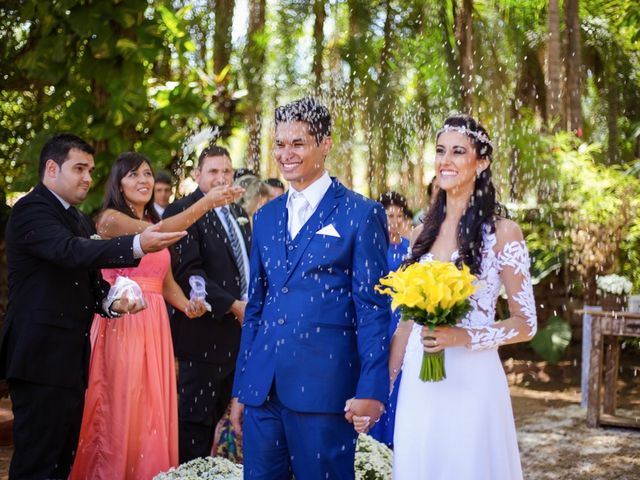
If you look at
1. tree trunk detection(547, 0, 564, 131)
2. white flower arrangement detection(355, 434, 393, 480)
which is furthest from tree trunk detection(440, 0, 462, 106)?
white flower arrangement detection(355, 434, 393, 480)

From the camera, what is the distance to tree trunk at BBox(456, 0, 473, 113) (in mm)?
15820

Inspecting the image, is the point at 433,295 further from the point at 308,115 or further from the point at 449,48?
the point at 449,48

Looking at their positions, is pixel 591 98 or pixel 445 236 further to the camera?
pixel 591 98

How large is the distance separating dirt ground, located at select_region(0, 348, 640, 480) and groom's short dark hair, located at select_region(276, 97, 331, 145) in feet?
13.1

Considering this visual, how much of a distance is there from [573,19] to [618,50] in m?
4.95

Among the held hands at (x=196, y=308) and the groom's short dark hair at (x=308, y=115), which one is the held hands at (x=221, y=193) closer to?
the groom's short dark hair at (x=308, y=115)

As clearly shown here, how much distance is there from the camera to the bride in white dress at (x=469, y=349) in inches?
133

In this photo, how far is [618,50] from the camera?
22578mm

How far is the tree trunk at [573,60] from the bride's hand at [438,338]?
14391mm

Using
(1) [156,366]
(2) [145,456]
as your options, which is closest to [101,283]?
(1) [156,366]

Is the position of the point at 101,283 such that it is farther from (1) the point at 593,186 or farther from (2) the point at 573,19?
(2) the point at 573,19

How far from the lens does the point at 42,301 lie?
4586mm

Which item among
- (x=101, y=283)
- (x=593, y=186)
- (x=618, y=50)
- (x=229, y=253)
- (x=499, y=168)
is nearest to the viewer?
(x=101, y=283)

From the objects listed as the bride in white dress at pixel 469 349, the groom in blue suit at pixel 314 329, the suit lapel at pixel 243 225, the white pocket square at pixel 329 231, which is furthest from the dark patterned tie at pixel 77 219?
the bride in white dress at pixel 469 349
